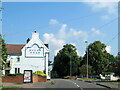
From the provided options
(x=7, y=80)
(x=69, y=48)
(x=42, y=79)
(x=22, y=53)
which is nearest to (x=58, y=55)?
(x=69, y=48)

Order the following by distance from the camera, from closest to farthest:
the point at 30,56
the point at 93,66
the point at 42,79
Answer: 1. the point at 42,79
2. the point at 30,56
3. the point at 93,66

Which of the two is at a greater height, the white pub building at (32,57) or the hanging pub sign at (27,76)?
the white pub building at (32,57)

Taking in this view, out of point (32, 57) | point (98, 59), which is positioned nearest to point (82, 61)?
point (98, 59)

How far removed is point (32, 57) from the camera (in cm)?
6116

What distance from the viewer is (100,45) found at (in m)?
95.9

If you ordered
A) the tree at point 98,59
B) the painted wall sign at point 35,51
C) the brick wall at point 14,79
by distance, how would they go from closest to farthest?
1. the brick wall at point 14,79
2. the painted wall sign at point 35,51
3. the tree at point 98,59

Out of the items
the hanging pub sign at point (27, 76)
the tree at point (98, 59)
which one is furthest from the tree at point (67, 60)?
the hanging pub sign at point (27, 76)

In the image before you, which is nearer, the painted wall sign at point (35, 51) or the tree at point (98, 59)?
the painted wall sign at point (35, 51)

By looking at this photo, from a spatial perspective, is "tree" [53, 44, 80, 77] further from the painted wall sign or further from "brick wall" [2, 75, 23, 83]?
"brick wall" [2, 75, 23, 83]

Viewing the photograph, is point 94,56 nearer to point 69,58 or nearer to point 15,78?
point 69,58

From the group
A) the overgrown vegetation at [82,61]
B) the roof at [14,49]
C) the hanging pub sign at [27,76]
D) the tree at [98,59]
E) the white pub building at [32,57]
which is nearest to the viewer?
the hanging pub sign at [27,76]

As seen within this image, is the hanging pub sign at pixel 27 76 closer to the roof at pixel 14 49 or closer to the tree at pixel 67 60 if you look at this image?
the roof at pixel 14 49

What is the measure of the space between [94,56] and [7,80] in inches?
2261

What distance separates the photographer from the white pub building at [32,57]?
6094 cm
